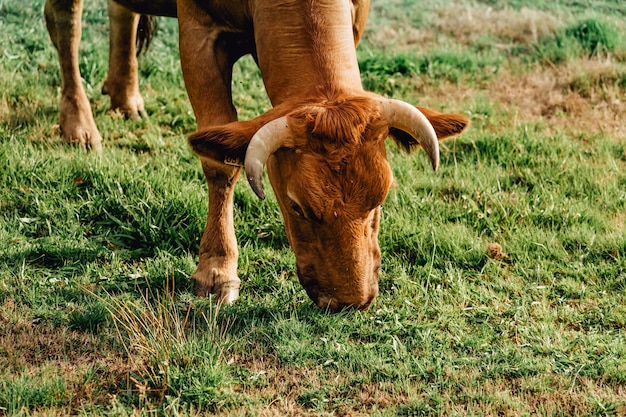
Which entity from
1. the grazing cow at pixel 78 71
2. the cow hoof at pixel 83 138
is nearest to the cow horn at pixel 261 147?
the grazing cow at pixel 78 71

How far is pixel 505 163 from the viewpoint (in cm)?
653

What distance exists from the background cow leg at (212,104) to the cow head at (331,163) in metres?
0.88

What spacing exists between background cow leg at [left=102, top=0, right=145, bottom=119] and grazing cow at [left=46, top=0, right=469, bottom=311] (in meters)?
2.60

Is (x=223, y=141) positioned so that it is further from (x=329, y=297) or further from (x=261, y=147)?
(x=329, y=297)

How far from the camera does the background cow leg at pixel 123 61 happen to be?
720cm

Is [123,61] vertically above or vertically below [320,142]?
above

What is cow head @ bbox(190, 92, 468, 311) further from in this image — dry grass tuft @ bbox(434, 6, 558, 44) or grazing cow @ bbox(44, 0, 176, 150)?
dry grass tuft @ bbox(434, 6, 558, 44)

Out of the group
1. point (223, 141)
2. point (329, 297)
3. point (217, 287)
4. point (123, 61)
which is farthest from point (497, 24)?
point (223, 141)

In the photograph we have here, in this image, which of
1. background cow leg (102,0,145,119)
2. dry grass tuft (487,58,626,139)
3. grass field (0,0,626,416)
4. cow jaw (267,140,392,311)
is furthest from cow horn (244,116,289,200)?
dry grass tuft (487,58,626,139)

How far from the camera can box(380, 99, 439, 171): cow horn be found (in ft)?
12.7

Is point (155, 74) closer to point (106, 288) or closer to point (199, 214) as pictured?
point (199, 214)

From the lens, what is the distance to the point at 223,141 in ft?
13.0

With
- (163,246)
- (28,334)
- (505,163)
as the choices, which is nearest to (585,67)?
(505,163)

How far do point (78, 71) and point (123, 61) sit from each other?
44 cm
